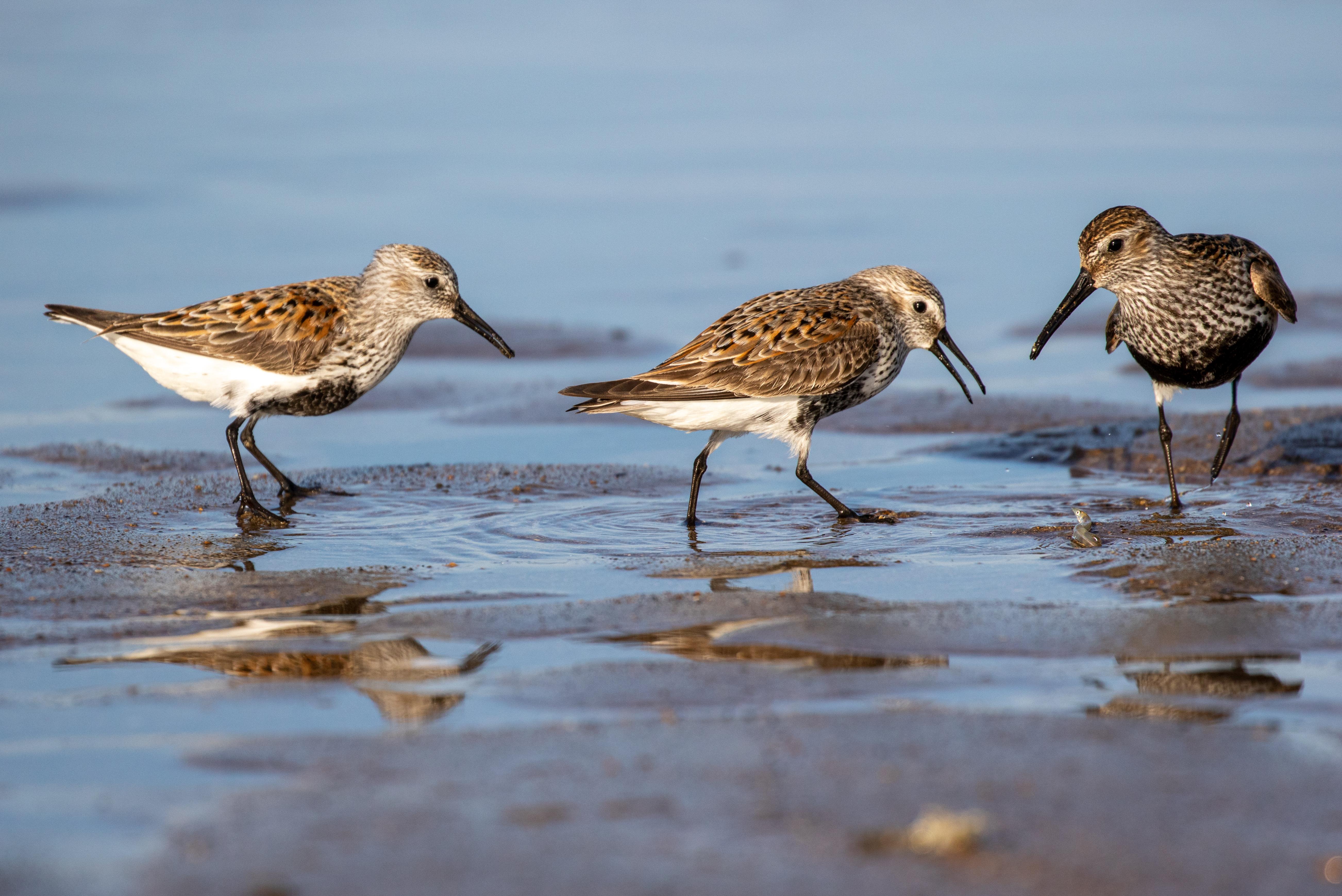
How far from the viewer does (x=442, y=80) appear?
2270 centimetres

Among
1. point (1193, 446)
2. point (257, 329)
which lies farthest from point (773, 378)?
point (1193, 446)

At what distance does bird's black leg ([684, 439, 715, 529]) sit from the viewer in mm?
7902

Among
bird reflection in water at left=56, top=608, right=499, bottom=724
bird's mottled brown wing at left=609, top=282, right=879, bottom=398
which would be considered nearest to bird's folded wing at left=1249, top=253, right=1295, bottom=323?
bird's mottled brown wing at left=609, top=282, right=879, bottom=398

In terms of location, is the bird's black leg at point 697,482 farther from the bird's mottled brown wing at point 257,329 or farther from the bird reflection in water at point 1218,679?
the bird reflection in water at point 1218,679

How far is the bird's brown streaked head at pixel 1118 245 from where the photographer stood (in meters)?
8.49

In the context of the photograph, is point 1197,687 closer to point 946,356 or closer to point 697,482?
point 697,482

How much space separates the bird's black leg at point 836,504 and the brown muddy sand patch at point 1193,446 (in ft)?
6.12

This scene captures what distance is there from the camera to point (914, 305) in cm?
888

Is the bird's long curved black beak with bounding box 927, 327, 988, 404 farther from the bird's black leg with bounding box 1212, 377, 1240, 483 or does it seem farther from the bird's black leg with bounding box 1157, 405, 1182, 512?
the bird's black leg with bounding box 1212, 377, 1240, 483

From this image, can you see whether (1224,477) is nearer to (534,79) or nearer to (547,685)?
(547,685)

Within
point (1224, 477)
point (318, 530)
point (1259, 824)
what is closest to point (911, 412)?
point (1224, 477)

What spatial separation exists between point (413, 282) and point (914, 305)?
124 inches

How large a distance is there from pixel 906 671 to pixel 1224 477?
4676 mm

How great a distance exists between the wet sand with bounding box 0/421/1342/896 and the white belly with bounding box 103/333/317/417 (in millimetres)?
824
